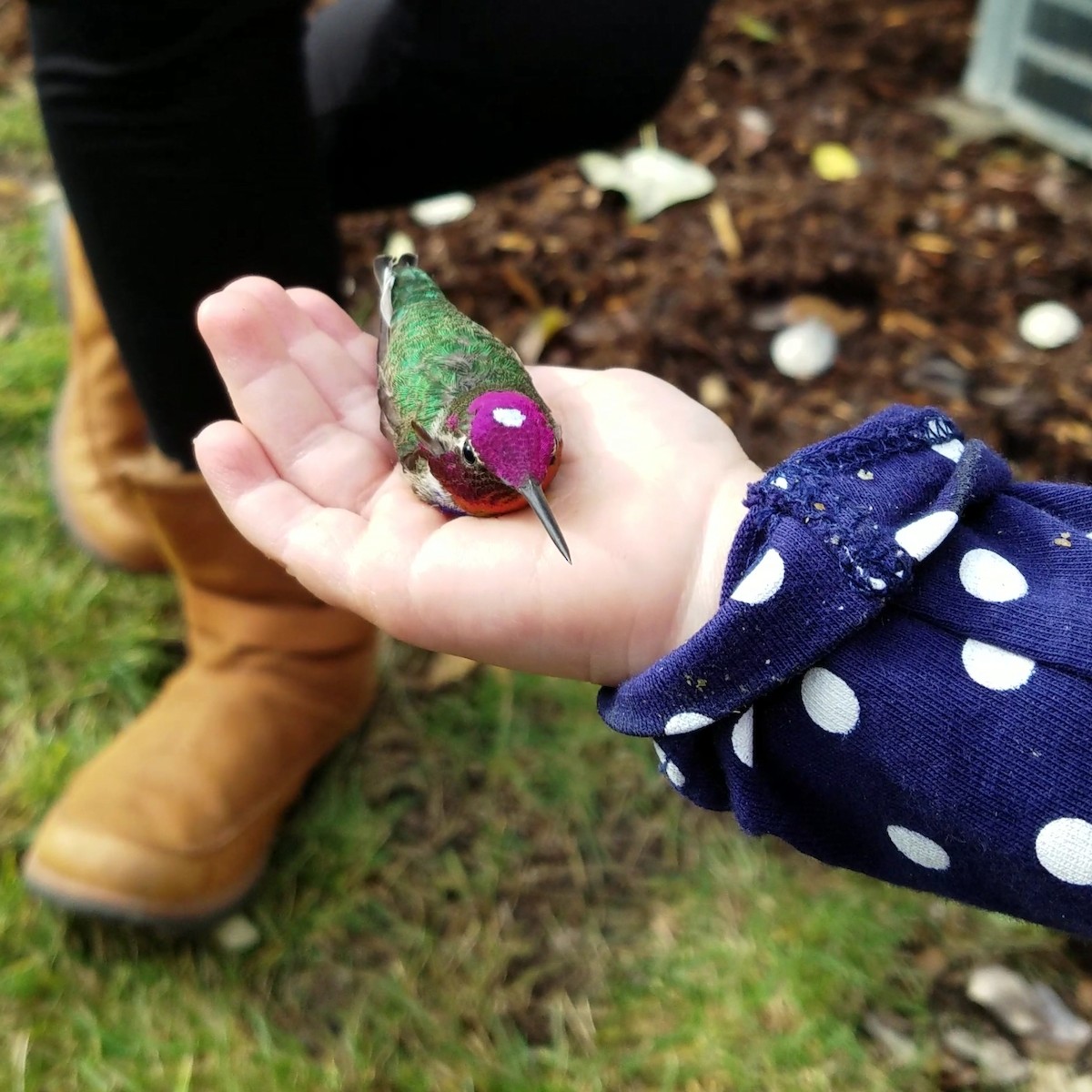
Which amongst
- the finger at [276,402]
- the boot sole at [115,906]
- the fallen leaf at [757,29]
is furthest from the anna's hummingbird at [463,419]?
the fallen leaf at [757,29]

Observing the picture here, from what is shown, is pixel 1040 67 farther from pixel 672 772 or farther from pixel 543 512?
pixel 672 772

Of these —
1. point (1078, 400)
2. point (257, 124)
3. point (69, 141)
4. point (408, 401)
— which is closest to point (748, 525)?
point (408, 401)

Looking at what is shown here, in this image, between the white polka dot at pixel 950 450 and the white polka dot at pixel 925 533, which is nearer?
the white polka dot at pixel 925 533

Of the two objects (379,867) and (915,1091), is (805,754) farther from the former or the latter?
(379,867)

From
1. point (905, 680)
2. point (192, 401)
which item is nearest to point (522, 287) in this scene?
point (192, 401)

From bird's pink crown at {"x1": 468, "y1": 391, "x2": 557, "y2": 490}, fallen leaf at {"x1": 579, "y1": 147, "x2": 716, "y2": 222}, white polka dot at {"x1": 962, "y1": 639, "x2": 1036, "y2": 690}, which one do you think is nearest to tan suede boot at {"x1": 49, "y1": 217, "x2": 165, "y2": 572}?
bird's pink crown at {"x1": 468, "y1": 391, "x2": 557, "y2": 490}

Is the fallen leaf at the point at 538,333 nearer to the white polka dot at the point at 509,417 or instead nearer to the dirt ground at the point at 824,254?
the dirt ground at the point at 824,254
